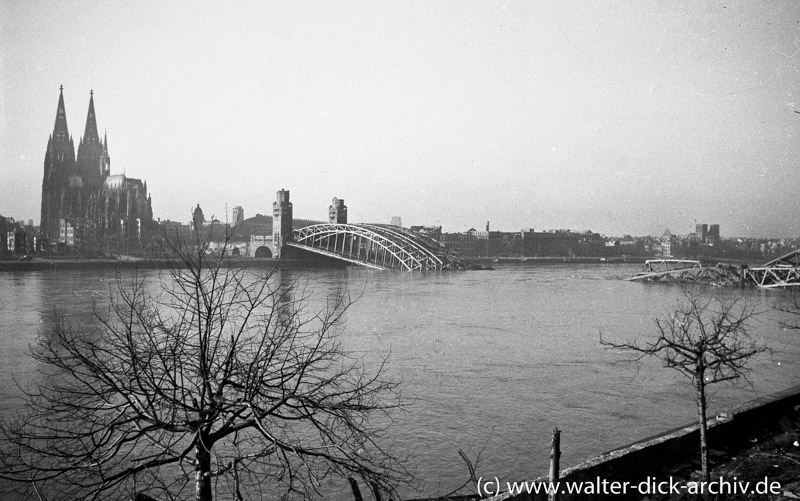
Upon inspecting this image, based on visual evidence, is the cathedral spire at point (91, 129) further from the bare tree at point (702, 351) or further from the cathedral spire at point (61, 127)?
the bare tree at point (702, 351)

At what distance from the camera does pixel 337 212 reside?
83375 mm

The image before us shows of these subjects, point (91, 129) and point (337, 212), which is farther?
point (91, 129)

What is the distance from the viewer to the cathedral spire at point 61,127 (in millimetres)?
82875

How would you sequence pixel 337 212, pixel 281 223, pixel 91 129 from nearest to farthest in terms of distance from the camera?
pixel 281 223 < pixel 337 212 < pixel 91 129

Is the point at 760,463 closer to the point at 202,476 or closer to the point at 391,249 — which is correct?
the point at 202,476

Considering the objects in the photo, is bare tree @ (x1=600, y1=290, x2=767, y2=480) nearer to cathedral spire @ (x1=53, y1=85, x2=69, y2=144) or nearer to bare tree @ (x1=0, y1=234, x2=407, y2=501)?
bare tree @ (x1=0, y1=234, x2=407, y2=501)

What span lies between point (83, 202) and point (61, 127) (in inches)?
426

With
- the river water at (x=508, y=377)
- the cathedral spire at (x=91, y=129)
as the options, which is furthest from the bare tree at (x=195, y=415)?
the cathedral spire at (x=91, y=129)

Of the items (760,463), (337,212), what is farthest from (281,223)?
(760,463)

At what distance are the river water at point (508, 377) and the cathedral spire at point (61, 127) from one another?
A: 214ft

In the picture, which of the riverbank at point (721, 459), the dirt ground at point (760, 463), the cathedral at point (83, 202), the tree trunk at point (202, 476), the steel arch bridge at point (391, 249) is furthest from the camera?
the cathedral at point (83, 202)

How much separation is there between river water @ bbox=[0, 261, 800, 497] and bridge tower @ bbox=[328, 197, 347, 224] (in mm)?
55466

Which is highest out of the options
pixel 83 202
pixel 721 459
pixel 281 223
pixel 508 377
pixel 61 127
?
pixel 61 127

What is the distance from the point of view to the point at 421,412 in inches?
417
